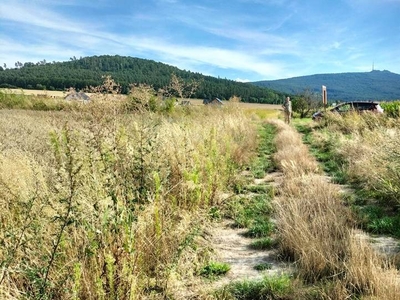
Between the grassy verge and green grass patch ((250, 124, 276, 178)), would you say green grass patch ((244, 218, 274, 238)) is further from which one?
green grass patch ((250, 124, 276, 178))

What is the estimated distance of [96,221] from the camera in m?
2.48

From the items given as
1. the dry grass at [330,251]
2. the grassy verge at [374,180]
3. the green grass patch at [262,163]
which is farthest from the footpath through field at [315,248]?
the green grass patch at [262,163]

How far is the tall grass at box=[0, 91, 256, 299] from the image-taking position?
7.91ft

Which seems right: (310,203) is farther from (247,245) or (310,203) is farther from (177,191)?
(177,191)

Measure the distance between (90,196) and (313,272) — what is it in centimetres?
204

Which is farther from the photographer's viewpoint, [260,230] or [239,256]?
[260,230]

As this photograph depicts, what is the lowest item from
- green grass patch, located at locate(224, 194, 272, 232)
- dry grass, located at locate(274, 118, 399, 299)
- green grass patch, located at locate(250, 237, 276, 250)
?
green grass patch, located at locate(250, 237, 276, 250)

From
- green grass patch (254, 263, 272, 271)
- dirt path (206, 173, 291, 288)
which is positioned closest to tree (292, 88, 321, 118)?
dirt path (206, 173, 291, 288)

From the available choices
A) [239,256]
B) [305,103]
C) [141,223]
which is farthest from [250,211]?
[305,103]

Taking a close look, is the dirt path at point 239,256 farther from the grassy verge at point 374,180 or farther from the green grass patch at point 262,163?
the green grass patch at point 262,163

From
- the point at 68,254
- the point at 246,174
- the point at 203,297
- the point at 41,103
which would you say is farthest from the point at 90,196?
the point at 41,103

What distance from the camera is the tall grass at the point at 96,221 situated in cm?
241

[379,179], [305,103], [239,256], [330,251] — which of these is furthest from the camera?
[305,103]

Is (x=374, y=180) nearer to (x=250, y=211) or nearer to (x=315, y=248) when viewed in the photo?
(x=250, y=211)
